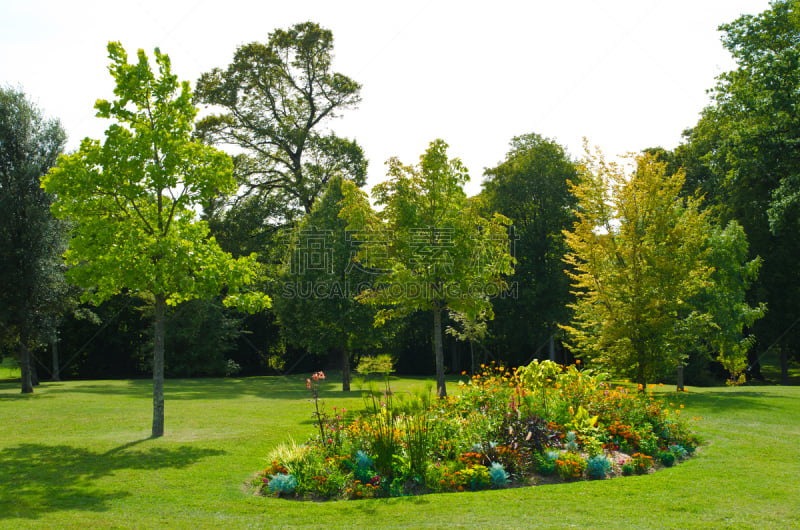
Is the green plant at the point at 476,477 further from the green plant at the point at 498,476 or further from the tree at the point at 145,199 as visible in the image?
the tree at the point at 145,199

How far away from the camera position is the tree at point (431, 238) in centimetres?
1717

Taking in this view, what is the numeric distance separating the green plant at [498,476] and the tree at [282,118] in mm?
27099

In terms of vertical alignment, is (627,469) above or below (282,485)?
below

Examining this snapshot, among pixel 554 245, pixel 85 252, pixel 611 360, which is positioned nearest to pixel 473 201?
pixel 611 360

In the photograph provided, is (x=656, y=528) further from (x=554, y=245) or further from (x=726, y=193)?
(x=726, y=193)

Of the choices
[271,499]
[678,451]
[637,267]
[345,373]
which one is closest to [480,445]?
[271,499]

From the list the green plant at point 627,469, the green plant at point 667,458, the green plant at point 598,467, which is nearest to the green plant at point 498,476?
the green plant at point 598,467

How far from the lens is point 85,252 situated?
11.0m

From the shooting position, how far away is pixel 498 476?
25.1 feet

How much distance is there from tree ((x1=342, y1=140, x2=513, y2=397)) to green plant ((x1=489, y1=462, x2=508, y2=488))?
9.38 m

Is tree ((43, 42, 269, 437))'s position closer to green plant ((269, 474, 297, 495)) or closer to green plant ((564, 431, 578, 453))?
green plant ((269, 474, 297, 495))

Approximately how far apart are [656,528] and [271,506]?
4349 mm

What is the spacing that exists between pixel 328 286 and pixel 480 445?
56.1ft

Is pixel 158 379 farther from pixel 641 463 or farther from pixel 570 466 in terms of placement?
pixel 641 463
